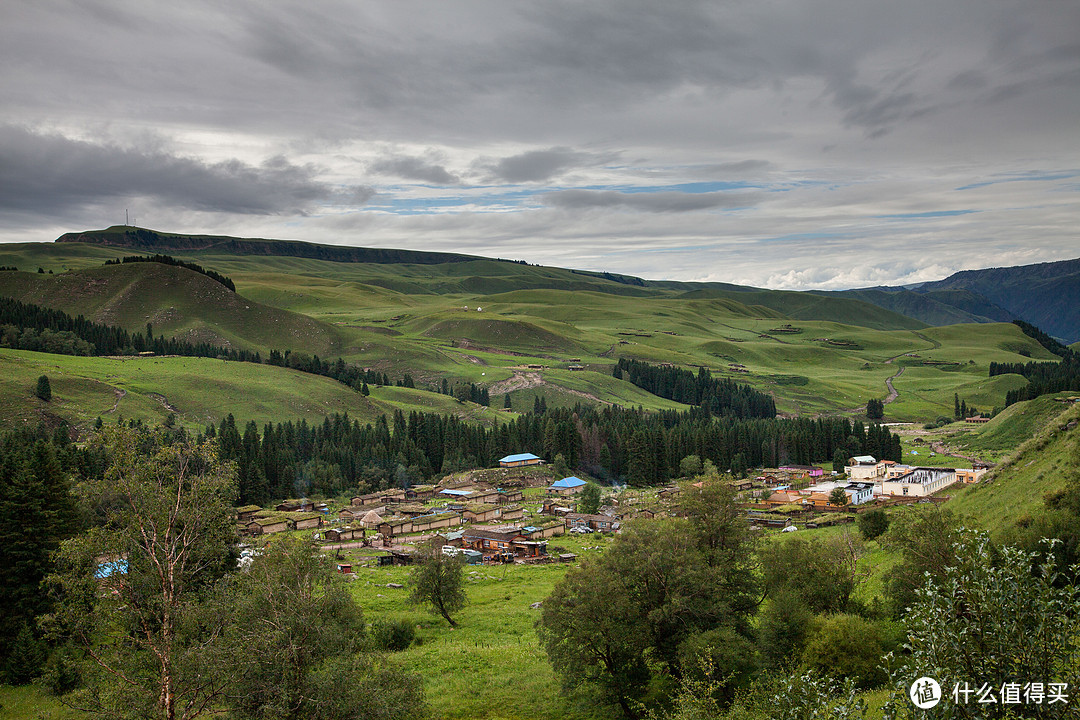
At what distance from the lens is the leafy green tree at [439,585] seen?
48.2m

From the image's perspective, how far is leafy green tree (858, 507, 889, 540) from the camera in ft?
175

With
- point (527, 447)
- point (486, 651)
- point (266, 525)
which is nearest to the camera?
point (486, 651)

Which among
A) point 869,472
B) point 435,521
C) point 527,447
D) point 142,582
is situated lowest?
point 527,447

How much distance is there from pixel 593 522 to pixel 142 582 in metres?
71.3

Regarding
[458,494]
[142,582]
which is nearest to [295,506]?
[458,494]

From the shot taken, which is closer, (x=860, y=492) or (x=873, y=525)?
(x=873, y=525)

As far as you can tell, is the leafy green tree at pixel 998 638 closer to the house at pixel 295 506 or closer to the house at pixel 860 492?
the house at pixel 860 492

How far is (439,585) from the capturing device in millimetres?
48375

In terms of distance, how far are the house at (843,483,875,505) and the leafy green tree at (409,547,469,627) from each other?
2282 inches

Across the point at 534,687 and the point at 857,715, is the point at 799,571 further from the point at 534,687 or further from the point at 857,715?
the point at 857,715

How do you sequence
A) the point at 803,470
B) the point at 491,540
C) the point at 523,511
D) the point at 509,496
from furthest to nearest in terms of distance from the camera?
the point at 803,470, the point at 509,496, the point at 523,511, the point at 491,540

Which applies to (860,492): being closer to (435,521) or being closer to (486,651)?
(435,521)

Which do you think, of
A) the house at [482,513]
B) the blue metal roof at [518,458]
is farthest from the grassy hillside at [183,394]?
the house at [482,513]

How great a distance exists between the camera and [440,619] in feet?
159
